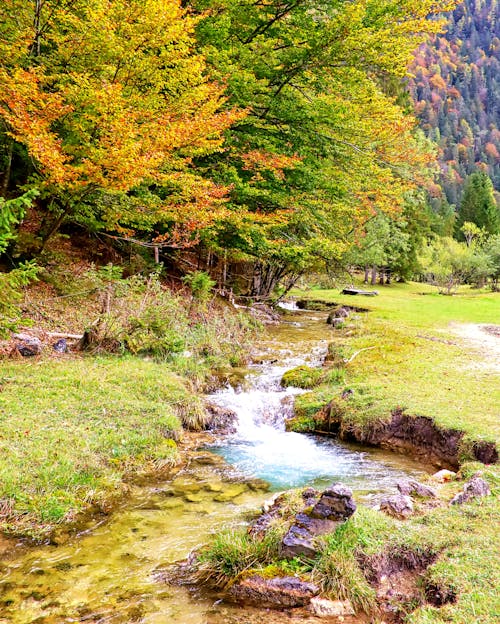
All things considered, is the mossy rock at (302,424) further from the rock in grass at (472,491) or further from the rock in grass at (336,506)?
the rock in grass at (336,506)

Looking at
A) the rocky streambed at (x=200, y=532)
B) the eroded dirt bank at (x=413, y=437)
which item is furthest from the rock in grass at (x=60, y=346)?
the eroded dirt bank at (x=413, y=437)

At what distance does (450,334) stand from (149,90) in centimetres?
1339

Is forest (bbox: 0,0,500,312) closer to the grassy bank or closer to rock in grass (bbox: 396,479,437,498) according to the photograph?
the grassy bank

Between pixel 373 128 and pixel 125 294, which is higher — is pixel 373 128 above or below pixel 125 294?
above

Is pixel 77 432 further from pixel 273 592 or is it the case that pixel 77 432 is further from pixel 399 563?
pixel 399 563

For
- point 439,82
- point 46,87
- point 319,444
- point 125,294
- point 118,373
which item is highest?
point 439,82

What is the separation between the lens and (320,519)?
4.16m

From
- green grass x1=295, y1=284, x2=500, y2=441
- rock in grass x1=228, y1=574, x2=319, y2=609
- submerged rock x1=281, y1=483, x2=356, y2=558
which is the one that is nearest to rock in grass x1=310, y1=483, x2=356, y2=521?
submerged rock x1=281, y1=483, x2=356, y2=558

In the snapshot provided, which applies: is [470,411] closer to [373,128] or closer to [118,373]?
[118,373]

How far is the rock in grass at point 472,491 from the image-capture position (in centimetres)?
476

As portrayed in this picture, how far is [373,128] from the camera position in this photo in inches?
728

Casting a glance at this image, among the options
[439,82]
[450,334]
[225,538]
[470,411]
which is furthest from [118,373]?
[439,82]

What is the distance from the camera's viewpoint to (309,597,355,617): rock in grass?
347cm

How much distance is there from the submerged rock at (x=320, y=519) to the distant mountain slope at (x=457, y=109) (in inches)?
4663
